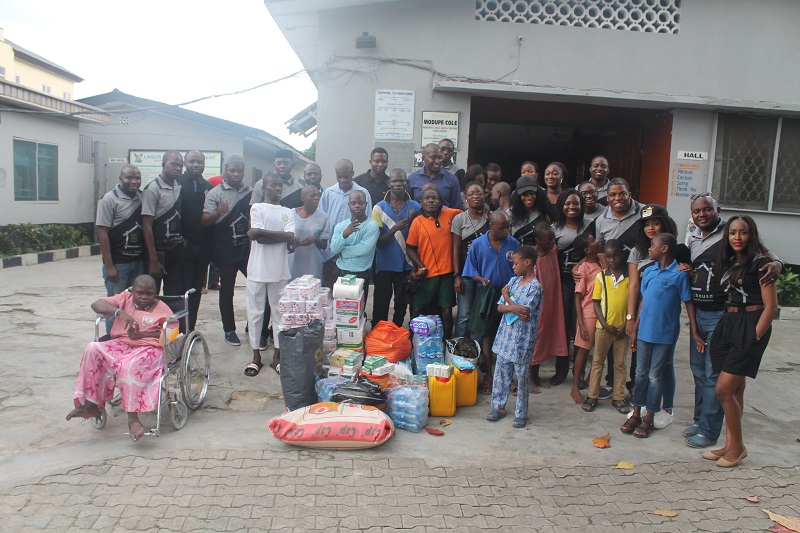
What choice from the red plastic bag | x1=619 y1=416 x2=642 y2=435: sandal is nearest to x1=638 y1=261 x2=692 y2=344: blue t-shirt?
x1=619 y1=416 x2=642 y2=435: sandal

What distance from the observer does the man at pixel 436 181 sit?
634 cm

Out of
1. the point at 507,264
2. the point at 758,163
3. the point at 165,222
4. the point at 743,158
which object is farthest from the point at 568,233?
the point at 758,163

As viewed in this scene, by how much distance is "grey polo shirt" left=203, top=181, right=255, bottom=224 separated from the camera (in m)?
5.95

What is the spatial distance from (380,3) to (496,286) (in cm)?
460

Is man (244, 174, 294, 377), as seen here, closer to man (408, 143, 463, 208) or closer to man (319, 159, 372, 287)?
man (319, 159, 372, 287)

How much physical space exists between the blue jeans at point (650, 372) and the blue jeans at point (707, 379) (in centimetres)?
20

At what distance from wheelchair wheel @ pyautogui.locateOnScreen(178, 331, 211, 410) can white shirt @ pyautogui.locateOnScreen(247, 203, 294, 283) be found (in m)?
0.97

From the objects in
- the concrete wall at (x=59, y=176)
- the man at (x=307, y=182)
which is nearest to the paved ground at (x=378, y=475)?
the man at (x=307, y=182)

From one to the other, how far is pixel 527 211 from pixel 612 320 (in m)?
1.39

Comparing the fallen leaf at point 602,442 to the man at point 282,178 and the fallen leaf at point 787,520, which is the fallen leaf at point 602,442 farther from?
the man at point 282,178

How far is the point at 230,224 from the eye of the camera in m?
6.10

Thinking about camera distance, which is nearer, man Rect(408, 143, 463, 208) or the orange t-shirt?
the orange t-shirt

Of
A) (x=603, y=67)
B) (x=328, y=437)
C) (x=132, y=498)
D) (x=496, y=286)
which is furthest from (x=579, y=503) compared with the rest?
(x=603, y=67)

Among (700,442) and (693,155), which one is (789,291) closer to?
(693,155)
